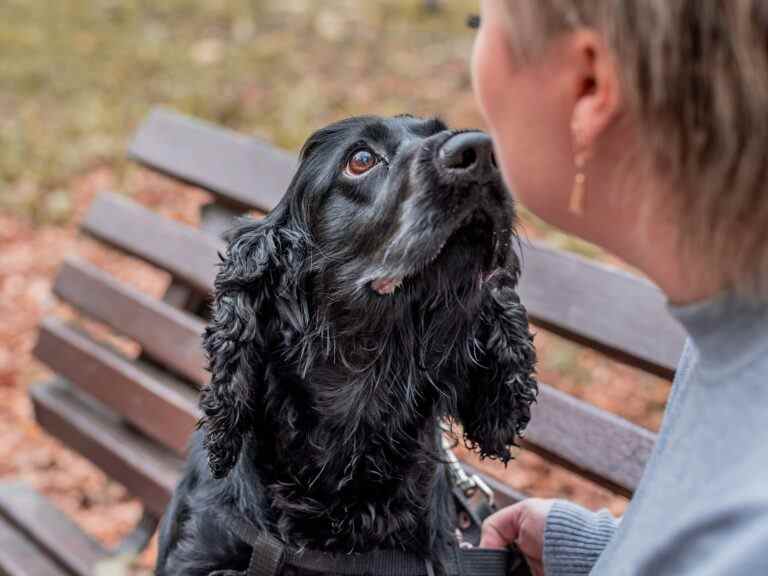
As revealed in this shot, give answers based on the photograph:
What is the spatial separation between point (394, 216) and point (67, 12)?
822 centimetres

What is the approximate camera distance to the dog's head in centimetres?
195

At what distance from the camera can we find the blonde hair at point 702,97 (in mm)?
1128

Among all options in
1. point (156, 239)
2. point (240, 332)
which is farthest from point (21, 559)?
point (240, 332)

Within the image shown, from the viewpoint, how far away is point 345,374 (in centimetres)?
227

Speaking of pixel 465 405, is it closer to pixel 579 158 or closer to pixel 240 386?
pixel 240 386

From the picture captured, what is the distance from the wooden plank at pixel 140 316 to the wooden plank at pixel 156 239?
0.47 ft

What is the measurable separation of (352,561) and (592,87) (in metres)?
1.27

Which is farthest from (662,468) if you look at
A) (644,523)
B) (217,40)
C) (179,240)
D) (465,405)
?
(217,40)

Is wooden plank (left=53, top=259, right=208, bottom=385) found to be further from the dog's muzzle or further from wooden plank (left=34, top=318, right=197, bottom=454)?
the dog's muzzle

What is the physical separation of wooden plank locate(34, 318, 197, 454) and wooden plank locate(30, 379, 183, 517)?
9 centimetres

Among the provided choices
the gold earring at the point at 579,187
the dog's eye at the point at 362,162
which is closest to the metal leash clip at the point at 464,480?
the dog's eye at the point at 362,162

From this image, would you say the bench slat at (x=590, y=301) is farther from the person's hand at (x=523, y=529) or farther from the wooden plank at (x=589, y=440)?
the person's hand at (x=523, y=529)

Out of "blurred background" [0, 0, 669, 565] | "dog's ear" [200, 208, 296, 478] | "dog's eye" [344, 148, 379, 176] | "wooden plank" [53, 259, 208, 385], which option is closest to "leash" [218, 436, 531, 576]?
"dog's ear" [200, 208, 296, 478]

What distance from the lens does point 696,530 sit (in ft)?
4.05
